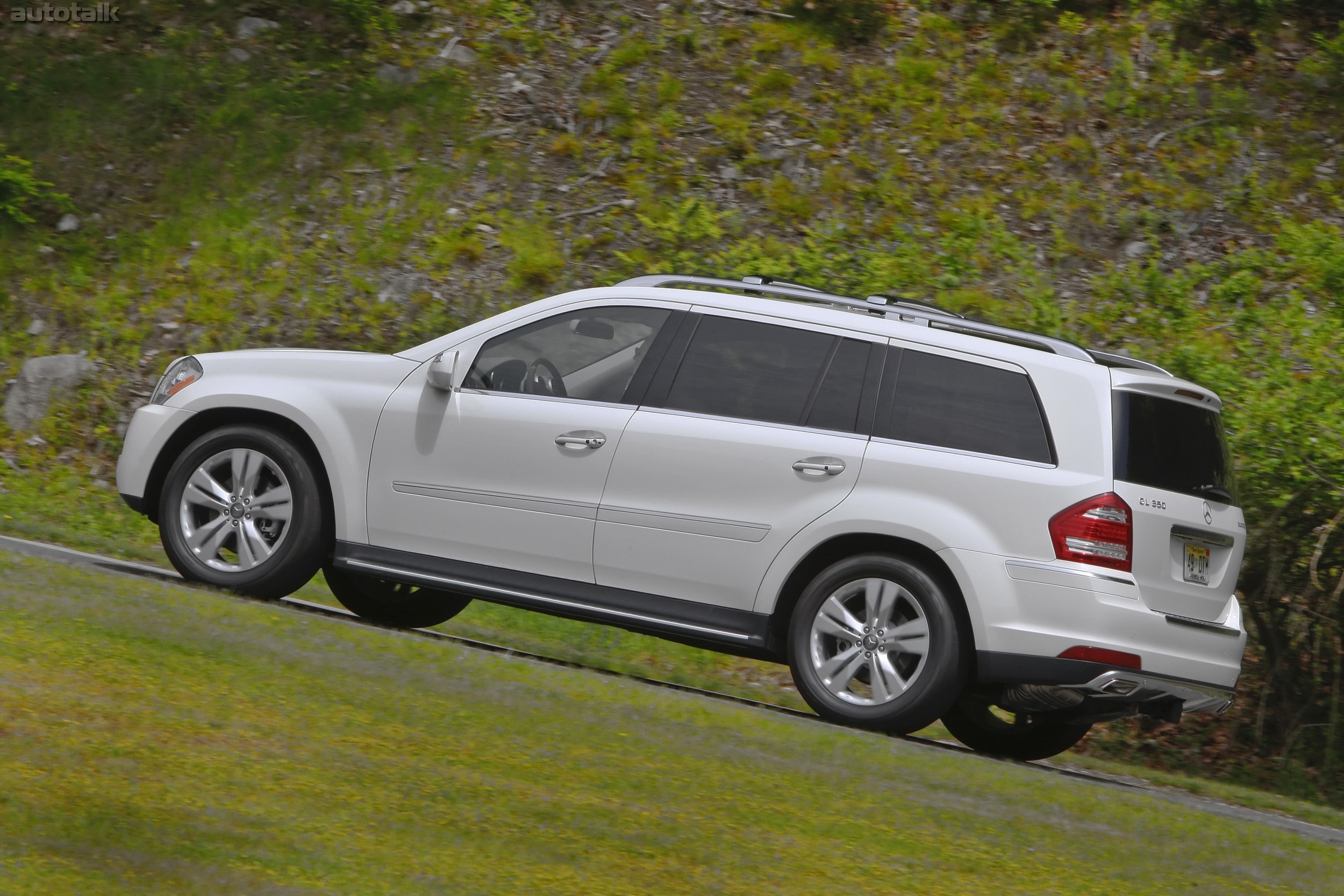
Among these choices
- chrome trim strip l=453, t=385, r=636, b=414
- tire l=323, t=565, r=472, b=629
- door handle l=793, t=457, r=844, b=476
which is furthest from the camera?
tire l=323, t=565, r=472, b=629

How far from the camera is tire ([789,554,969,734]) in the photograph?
21.9ft

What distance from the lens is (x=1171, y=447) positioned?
683 centimetres

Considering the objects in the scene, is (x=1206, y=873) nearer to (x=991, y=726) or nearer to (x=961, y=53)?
(x=991, y=726)

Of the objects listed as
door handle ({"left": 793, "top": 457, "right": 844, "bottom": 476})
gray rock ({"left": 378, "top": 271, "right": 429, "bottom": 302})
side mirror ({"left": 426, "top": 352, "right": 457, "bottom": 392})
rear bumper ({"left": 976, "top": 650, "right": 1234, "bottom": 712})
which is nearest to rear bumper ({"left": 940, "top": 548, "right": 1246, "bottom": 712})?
rear bumper ({"left": 976, "top": 650, "right": 1234, "bottom": 712})

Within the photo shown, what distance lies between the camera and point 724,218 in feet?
50.3

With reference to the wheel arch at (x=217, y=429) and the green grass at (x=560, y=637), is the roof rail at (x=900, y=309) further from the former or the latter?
the green grass at (x=560, y=637)

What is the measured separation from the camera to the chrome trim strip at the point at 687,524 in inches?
274

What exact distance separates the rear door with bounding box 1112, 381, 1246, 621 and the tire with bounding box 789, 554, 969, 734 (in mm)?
907

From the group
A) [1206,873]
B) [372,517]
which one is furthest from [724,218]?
[1206,873]

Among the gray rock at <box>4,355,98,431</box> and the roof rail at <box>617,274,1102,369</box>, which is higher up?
the roof rail at <box>617,274,1102,369</box>

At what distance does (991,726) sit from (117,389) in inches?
373

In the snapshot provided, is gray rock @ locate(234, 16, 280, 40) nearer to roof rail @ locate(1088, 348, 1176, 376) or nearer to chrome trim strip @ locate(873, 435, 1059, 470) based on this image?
chrome trim strip @ locate(873, 435, 1059, 470)

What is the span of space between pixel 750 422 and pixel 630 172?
9.46 metres

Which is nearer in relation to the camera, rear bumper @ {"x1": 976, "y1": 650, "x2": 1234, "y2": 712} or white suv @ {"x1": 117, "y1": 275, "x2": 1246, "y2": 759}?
rear bumper @ {"x1": 976, "y1": 650, "x2": 1234, "y2": 712}
